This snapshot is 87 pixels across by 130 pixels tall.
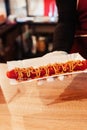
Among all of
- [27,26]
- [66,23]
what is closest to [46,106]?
[66,23]

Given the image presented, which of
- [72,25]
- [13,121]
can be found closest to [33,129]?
[13,121]

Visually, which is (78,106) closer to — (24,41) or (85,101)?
(85,101)

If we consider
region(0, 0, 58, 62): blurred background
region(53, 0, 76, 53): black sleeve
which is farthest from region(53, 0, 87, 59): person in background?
region(0, 0, 58, 62): blurred background

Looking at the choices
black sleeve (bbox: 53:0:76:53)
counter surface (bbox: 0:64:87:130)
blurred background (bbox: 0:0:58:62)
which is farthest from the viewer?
blurred background (bbox: 0:0:58:62)

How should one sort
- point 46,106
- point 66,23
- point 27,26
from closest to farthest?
point 46,106 → point 66,23 → point 27,26

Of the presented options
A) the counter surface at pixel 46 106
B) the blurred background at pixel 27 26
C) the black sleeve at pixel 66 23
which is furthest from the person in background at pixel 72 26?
the blurred background at pixel 27 26

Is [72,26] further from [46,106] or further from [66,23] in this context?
[46,106]

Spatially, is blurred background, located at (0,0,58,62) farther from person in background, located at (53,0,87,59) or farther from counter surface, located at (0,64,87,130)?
counter surface, located at (0,64,87,130)
